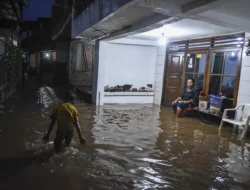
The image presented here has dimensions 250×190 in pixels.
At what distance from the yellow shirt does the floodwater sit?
2.12ft

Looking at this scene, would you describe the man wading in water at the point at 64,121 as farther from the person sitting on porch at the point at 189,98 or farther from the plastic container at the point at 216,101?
the person sitting on porch at the point at 189,98

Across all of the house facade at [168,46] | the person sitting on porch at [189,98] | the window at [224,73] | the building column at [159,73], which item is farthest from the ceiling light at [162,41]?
the person sitting on porch at [189,98]

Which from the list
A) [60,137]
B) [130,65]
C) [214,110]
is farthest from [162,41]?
[60,137]

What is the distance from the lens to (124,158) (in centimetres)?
460

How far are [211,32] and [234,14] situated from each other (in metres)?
2.46

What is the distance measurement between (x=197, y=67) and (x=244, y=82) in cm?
252

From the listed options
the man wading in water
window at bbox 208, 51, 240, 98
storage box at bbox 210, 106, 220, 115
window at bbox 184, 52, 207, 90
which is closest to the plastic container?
storage box at bbox 210, 106, 220, 115

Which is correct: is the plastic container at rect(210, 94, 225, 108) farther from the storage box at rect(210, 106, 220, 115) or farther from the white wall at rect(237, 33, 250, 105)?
the white wall at rect(237, 33, 250, 105)

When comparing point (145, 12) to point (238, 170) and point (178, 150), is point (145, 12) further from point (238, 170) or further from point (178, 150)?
point (238, 170)

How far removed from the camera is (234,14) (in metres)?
5.95

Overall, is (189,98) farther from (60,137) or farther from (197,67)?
(60,137)

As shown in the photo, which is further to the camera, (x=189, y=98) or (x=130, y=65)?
(x=130, y=65)

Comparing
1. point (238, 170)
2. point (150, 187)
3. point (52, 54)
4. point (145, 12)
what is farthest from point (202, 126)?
point (52, 54)

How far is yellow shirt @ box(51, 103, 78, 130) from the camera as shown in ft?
14.3
